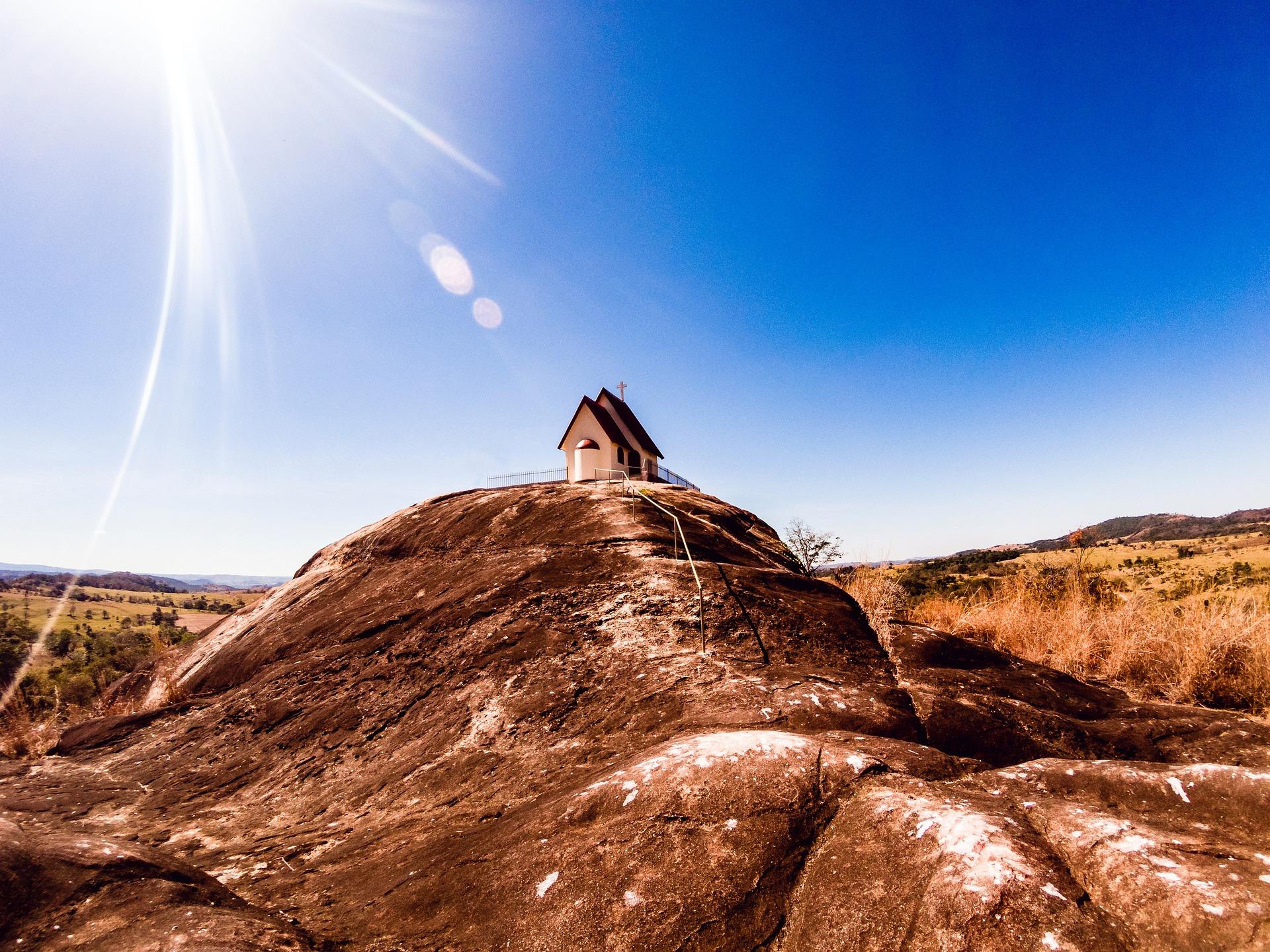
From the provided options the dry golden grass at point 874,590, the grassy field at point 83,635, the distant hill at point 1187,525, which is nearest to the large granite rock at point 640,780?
the dry golden grass at point 874,590

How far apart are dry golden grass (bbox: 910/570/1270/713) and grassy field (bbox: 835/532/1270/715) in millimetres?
12

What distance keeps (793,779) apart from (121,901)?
3.16 m

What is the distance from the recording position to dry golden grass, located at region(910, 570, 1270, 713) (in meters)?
5.98

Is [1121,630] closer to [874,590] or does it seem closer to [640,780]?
[874,590]

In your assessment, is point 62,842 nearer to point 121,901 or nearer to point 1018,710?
point 121,901

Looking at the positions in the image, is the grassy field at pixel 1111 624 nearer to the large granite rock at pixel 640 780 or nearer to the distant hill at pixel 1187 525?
the large granite rock at pixel 640 780

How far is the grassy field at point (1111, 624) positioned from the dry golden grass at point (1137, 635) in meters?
0.01

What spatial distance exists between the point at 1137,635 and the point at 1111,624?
0.32 metres

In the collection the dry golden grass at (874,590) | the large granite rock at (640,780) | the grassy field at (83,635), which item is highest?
the dry golden grass at (874,590)

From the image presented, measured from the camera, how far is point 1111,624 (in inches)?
272

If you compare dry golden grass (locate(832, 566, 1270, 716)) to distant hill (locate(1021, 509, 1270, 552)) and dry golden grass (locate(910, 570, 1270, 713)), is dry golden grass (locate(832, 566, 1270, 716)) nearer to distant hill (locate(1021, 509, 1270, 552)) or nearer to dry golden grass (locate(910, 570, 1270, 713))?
dry golden grass (locate(910, 570, 1270, 713))

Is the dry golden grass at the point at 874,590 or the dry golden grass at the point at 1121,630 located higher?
the dry golden grass at the point at 874,590

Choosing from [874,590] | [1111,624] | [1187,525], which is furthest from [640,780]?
[1187,525]

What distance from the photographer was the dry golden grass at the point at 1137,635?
19.6 feet
